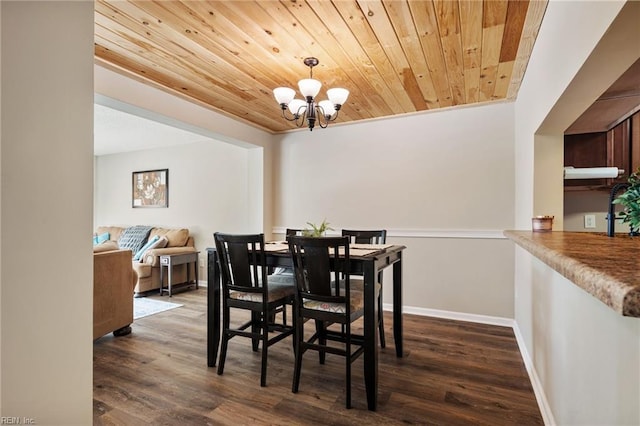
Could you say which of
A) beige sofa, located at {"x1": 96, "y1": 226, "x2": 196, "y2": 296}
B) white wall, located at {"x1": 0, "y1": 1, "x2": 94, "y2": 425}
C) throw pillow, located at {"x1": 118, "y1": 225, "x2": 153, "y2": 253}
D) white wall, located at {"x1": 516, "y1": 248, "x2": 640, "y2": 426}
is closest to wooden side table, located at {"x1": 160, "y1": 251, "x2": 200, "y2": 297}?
beige sofa, located at {"x1": 96, "y1": 226, "x2": 196, "y2": 296}

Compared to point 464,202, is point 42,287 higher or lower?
lower

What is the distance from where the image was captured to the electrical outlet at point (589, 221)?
2.66 m

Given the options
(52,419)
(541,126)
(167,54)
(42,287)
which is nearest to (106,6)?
(167,54)

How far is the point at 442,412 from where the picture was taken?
1843 mm

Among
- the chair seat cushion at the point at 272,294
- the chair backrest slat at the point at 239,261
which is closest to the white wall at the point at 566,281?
the chair seat cushion at the point at 272,294

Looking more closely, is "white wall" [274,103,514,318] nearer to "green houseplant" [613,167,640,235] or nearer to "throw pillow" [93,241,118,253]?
"green houseplant" [613,167,640,235]

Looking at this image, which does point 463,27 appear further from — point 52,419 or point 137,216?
point 137,216

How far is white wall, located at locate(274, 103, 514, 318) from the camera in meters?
3.32

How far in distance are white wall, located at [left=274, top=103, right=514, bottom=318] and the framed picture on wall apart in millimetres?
2858

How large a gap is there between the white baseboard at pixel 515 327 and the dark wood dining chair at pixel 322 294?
1.04 m

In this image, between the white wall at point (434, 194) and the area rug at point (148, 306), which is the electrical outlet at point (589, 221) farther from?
the area rug at point (148, 306)

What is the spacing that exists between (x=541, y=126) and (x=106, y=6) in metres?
2.75

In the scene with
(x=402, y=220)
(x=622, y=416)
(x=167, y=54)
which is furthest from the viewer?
(x=402, y=220)

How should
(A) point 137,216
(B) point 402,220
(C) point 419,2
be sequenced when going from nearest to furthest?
1. (C) point 419,2
2. (B) point 402,220
3. (A) point 137,216
